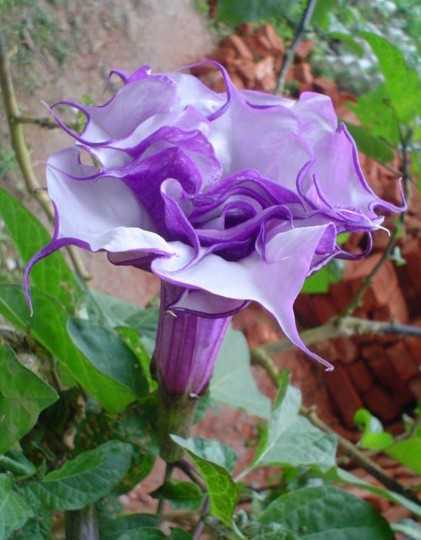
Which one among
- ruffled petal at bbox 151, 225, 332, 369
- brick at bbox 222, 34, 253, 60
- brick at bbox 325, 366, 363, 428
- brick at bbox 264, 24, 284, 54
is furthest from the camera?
brick at bbox 264, 24, 284, 54

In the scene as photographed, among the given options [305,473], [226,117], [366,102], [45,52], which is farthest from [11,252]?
[226,117]

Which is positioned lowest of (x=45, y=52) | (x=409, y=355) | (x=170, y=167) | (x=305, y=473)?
(x=409, y=355)

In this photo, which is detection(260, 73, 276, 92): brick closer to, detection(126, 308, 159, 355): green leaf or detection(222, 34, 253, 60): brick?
detection(222, 34, 253, 60): brick

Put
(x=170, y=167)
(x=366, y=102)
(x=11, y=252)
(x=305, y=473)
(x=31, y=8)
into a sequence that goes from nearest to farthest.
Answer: (x=170, y=167)
(x=305, y=473)
(x=366, y=102)
(x=11, y=252)
(x=31, y=8)

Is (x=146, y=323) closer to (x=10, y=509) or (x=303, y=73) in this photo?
(x=10, y=509)

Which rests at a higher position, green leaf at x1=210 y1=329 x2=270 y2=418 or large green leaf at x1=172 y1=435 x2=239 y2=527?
large green leaf at x1=172 y1=435 x2=239 y2=527

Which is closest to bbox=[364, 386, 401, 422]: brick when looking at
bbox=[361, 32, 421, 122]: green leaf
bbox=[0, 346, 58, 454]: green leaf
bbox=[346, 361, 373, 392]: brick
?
bbox=[346, 361, 373, 392]: brick

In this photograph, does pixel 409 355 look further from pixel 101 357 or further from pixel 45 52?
pixel 101 357

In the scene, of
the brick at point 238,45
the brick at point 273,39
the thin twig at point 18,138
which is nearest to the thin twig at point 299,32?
the thin twig at point 18,138
